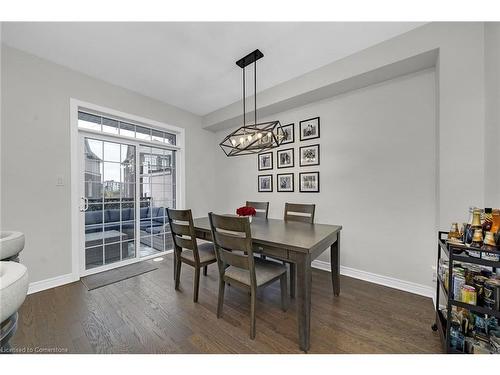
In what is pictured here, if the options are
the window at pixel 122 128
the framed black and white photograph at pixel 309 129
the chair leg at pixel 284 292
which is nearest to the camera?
the chair leg at pixel 284 292

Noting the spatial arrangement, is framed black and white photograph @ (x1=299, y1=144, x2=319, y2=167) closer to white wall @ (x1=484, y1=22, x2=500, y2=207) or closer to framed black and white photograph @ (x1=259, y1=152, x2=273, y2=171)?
framed black and white photograph @ (x1=259, y1=152, x2=273, y2=171)

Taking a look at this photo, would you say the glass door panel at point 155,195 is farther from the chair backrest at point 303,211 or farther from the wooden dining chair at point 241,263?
the chair backrest at point 303,211

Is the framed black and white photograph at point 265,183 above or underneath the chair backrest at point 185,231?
above

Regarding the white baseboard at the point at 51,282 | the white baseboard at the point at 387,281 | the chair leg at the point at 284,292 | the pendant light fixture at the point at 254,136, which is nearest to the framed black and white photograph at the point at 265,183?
the pendant light fixture at the point at 254,136

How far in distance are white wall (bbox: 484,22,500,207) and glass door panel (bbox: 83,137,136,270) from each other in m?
3.92

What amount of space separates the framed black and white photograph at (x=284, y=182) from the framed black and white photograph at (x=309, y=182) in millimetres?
164

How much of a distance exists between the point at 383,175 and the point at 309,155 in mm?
946

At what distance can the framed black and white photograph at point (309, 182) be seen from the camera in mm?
2807

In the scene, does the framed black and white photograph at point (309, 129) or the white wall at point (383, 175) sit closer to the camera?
the white wall at point (383, 175)

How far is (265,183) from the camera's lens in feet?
11.1

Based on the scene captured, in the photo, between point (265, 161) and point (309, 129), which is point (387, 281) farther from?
point (265, 161)

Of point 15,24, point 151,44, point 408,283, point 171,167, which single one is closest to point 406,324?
point 408,283

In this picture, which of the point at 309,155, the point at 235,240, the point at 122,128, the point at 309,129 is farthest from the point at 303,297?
the point at 122,128
